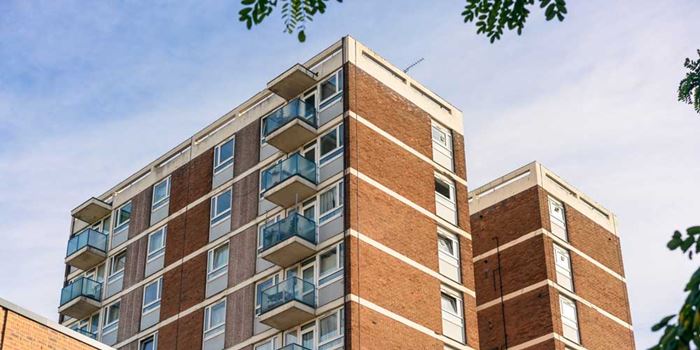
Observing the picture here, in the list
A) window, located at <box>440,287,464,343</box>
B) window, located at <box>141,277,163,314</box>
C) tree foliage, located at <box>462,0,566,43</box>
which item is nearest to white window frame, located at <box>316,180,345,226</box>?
window, located at <box>440,287,464,343</box>

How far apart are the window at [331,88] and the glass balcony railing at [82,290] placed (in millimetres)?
14830

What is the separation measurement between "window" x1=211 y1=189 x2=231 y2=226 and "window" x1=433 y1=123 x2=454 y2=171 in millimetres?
8772

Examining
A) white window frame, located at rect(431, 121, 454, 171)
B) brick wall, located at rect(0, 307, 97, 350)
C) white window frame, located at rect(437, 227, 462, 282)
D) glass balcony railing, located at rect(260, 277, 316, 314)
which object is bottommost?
brick wall, located at rect(0, 307, 97, 350)

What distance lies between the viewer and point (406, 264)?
41938 mm

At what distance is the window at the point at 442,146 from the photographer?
1839 inches

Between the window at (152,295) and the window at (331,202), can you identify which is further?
the window at (152,295)

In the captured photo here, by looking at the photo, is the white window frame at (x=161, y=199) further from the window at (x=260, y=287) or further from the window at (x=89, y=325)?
the window at (x=260, y=287)

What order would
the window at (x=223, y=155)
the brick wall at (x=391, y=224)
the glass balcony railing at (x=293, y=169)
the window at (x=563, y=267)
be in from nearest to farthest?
the brick wall at (x=391, y=224), the glass balcony railing at (x=293, y=169), the window at (x=223, y=155), the window at (x=563, y=267)

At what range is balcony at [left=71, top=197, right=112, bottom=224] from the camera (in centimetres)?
5397

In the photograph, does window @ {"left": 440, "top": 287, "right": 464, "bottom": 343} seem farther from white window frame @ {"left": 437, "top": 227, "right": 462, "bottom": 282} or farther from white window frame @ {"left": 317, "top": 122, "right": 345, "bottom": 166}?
white window frame @ {"left": 317, "top": 122, "right": 345, "bottom": 166}

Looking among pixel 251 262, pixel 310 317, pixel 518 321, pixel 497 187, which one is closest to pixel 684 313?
pixel 310 317

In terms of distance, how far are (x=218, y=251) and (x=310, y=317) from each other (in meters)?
7.56

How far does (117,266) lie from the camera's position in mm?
52062

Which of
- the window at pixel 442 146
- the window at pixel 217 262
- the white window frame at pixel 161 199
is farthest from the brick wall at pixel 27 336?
the white window frame at pixel 161 199
